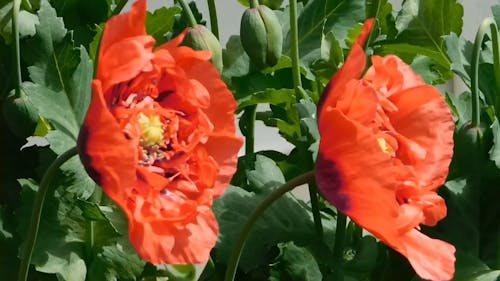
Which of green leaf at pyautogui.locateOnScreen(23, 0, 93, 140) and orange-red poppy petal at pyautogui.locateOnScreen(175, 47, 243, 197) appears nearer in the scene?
orange-red poppy petal at pyautogui.locateOnScreen(175, 47, 243, 197)

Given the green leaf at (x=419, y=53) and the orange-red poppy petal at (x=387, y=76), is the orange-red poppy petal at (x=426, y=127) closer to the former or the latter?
the orange-red poppy petal at (x=387, y=76)

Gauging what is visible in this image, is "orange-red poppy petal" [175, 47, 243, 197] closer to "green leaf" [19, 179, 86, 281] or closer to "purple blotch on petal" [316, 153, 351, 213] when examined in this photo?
"purple blotch on petal" [316, 153, 351, 213]

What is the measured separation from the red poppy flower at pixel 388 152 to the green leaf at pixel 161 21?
0.69ft

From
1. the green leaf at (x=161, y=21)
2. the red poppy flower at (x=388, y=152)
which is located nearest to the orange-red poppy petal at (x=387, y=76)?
the red poppy flower at (x=388, y=152)

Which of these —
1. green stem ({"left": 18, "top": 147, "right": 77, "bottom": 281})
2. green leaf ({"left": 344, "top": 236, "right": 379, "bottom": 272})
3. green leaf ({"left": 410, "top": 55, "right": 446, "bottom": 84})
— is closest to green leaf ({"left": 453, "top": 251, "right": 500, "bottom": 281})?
green leaf ({"left": 344, "top": 236, "right": 379, "bottom": 272})

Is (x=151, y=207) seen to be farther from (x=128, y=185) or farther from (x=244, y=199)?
(x=244, y=199)

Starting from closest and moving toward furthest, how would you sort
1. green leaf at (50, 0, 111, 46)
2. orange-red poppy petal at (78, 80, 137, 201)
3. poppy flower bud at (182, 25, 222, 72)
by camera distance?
orange-red poppy petal at (78, 80, 137, 201), poppy flower bud at (182, 25, 222, 72), green leaf at (50, 0, 111, 46)

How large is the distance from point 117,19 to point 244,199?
0.74 feet

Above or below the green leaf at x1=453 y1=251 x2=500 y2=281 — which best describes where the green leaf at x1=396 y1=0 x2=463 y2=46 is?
above

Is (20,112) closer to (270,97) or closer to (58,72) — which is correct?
(58,72)

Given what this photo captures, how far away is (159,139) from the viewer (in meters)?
0.46

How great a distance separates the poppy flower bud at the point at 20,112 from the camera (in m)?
0.56

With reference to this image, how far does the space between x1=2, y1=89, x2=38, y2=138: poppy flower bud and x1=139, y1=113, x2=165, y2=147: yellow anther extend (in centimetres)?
13

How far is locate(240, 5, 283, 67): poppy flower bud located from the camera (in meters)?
0.61
